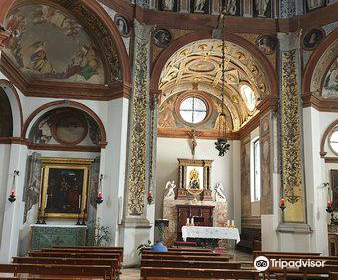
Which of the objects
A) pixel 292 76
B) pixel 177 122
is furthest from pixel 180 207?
pixel 292 76

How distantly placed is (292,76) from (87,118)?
823 centimetres

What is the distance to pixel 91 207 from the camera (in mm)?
15258

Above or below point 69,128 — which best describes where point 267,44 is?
above

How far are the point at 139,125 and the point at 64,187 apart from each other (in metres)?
3.73

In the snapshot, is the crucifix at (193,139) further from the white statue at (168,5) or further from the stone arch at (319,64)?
the stone arch at (319,64)

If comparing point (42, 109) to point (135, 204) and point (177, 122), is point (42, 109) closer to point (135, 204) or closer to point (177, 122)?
point (135, 204)

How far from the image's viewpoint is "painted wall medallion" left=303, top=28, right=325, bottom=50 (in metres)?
15.4

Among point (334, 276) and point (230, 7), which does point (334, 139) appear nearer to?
point (230, 7)

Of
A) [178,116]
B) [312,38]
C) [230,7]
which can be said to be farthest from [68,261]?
[178,116]

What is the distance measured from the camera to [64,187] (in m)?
15.4

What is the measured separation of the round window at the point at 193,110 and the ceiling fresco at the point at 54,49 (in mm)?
9361

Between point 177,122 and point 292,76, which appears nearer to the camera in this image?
point 292,76

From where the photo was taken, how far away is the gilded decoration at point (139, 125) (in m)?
14.6

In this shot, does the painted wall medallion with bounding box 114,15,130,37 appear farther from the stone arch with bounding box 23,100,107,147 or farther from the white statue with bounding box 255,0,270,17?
the white statue with bounding box 255,0,270,17
